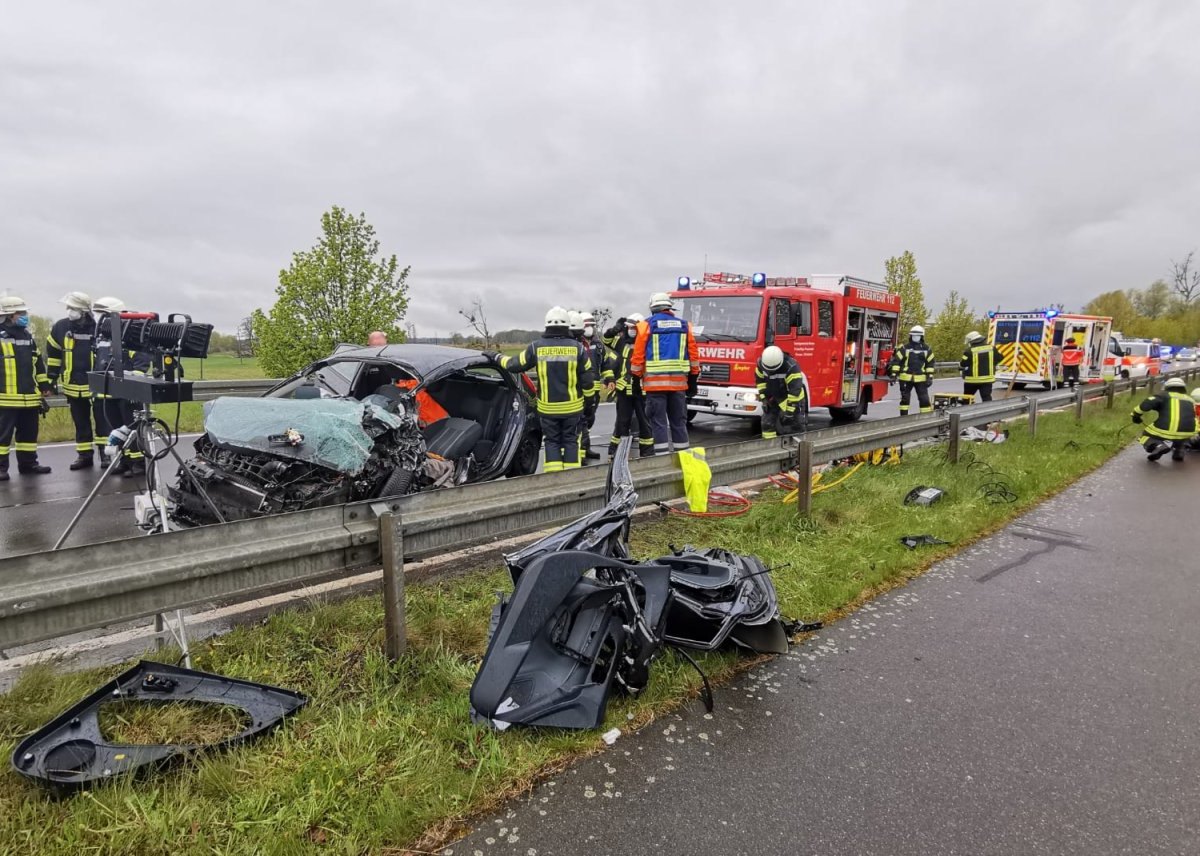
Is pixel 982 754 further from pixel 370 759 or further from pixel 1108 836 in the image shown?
pixel 370 759

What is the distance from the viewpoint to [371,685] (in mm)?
2814

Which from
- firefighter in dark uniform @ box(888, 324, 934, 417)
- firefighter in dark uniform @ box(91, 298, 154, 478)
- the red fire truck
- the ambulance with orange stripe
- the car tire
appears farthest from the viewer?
the ambulance with orange stripe

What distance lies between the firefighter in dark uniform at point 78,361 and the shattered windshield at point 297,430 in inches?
190

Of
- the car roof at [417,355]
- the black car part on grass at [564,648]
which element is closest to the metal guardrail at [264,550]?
the black car part on grass at [564,648]

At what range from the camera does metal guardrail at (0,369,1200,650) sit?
215 centimetres

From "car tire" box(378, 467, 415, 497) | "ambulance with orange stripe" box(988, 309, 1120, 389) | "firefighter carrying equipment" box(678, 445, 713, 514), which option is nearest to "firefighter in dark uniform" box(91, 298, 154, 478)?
"car tire" box(378, 467, 415, 497)

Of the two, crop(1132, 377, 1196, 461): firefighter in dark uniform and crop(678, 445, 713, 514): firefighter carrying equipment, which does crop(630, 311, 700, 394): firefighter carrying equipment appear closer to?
crop(678, 445, 713, 514): firefighter carrying equipment

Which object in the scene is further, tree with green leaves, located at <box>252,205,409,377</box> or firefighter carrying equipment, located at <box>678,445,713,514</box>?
tree with green leaves, located at <box>252,205,409,377</box>

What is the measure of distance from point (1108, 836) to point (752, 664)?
1.40 meters

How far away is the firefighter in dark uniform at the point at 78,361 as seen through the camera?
7.82 metres

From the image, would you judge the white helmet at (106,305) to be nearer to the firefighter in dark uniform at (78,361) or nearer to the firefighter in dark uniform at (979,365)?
the firefighter in dark uniform at (78,361)

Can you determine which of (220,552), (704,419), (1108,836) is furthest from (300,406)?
(704,419)

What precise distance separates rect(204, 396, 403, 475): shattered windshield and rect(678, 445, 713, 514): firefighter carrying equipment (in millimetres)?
2012

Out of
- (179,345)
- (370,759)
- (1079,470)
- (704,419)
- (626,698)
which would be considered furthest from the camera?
(704,419)
